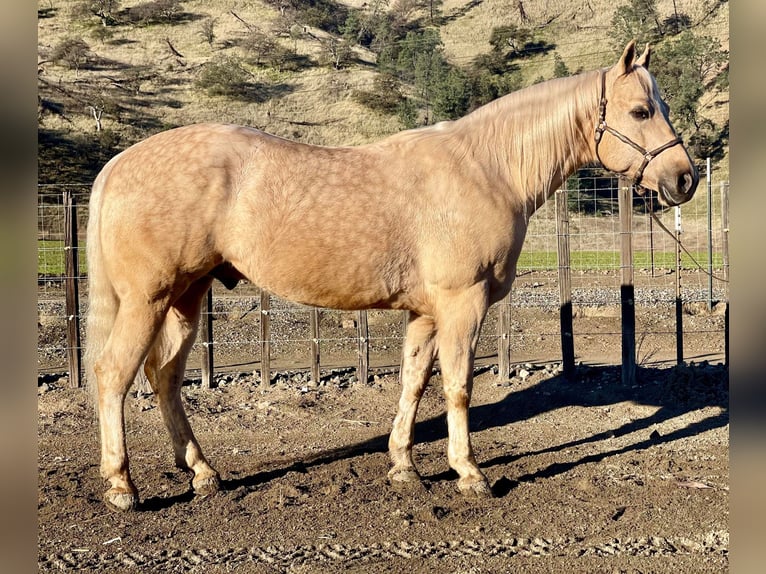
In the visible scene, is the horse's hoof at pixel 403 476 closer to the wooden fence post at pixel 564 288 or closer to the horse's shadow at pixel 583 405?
the horse's shadow at pixel 583 405

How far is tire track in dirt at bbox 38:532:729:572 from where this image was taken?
3748mm

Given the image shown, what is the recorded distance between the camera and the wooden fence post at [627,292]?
8133 mm

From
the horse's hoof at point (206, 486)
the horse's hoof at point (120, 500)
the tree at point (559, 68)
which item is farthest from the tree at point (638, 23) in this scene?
the horse's hoof at point (120, 500)

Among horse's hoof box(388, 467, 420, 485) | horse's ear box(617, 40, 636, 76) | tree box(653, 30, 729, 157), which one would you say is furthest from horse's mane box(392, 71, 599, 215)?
tree box(653, 30, 729, 157)

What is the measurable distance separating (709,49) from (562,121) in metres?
40.3

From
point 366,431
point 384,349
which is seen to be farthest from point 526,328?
point 366,431

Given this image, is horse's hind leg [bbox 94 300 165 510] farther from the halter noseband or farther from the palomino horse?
the halter noseband

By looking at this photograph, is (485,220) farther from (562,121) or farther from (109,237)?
(109,237)

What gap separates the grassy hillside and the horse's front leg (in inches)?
1103

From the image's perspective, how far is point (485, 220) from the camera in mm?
4715

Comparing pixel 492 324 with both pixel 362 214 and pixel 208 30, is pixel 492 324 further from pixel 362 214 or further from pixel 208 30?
pixel 208 30

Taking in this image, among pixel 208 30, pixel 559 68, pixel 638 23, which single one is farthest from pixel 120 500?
pixel 638 23

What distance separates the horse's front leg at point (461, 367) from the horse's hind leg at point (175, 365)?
5.35 ft
